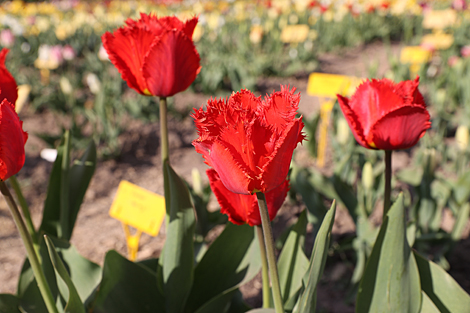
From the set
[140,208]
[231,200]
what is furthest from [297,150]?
[231,200]

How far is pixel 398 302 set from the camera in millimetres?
576

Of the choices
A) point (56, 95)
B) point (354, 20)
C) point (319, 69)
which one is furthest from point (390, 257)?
point (354, 20)

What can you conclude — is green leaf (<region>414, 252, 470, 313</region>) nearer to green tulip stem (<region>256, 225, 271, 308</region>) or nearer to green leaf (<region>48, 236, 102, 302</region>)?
green tulip stem (<region>256, 225, 271, 308</region>)

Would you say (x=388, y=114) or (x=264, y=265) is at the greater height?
(x=388, y=114)

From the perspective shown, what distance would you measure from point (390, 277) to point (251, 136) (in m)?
0.34

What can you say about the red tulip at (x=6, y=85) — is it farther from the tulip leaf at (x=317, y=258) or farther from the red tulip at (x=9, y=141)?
the tulip leaf at (x=317, y=258)

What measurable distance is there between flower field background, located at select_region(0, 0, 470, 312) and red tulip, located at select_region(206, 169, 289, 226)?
15.6 inches

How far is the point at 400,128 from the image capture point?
1.99 feet

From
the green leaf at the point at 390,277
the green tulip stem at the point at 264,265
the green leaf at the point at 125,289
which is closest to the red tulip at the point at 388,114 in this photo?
the green leaf at the point at 390,277

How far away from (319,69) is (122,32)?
359 cm

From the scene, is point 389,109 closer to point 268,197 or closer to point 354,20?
point 268,197

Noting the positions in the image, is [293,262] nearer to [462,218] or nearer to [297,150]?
[462,218]

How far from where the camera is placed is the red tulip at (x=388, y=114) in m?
0.60

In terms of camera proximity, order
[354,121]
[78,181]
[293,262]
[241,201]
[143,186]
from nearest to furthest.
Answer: [241,201]
[354,121]
[293,262]
[78,181]
[143,186]
